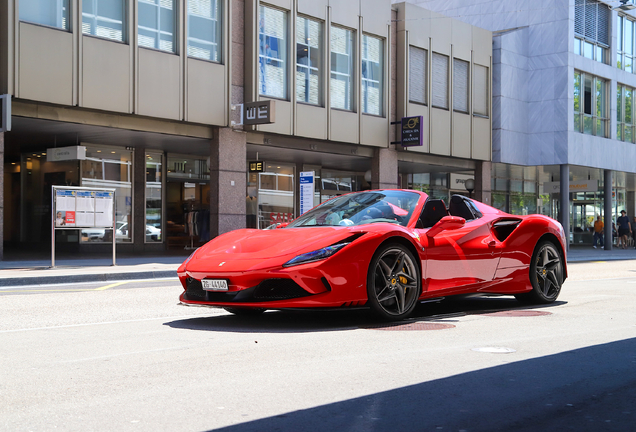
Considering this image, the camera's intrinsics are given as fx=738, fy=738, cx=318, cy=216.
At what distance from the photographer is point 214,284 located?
21.8ft

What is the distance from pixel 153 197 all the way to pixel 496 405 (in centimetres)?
2175

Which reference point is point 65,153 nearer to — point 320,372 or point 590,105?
point 320,372

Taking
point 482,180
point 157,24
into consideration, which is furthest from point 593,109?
point 157,24

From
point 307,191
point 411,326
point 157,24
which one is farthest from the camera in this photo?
point 307,191

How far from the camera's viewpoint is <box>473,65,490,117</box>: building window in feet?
101

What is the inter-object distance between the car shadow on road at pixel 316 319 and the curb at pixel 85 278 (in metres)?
6.50

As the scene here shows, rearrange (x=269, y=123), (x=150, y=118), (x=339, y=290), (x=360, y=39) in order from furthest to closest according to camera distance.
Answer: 1. (x=360, y=39)
2. (x=269, y=123)
3. (x=150, y=118)
4. (x=339, y=290)

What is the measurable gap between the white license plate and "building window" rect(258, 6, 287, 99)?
52.8 feet

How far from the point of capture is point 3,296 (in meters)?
10.6

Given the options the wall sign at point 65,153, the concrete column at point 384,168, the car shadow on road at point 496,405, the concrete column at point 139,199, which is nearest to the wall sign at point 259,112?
the wall sign at point 65,153

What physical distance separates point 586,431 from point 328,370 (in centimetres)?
179

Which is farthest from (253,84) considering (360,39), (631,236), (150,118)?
(631,236)

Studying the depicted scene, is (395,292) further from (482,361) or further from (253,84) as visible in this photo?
(253,84)

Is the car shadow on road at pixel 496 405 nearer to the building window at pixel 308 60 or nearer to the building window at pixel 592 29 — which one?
the building window at pixel 308 60
